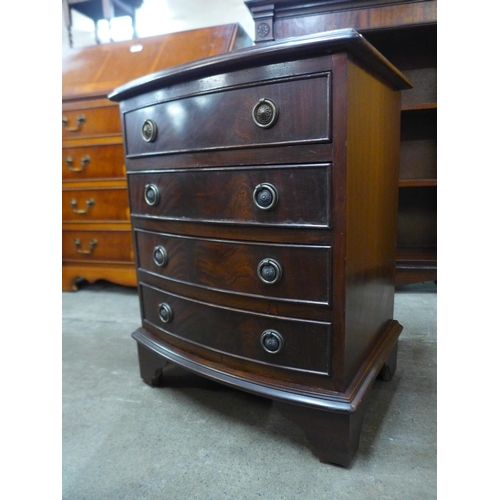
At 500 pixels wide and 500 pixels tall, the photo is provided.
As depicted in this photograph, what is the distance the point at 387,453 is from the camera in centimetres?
95

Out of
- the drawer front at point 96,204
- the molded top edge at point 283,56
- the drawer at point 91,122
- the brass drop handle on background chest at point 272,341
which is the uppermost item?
the drawer at point 91,122

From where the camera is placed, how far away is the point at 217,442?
1.02 metres

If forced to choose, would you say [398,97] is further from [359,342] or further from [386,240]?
[359,342]

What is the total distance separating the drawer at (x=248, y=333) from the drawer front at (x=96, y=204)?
41.7 inches

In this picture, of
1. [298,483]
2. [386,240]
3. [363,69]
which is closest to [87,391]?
[298,483]

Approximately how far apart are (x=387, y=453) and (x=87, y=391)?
928mm

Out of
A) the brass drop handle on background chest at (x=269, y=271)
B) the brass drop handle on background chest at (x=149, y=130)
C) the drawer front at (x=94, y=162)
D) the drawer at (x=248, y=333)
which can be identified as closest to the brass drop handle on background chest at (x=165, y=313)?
the drawer at (x=248, y=333)

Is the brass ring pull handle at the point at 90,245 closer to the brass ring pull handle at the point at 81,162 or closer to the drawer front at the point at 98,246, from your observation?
the drawer front at the point at 98,246

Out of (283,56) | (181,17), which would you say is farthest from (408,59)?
(283,56)

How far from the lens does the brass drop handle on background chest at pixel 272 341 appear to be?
3.07ft

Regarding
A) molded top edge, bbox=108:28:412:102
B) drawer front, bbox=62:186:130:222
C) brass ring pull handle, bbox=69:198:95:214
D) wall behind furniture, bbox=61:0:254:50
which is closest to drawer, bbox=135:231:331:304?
molded top edge, bbox=108:28:412:102

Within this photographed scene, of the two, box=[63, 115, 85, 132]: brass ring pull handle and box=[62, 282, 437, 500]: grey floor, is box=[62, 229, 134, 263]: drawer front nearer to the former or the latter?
box=[63, 115, 85, 132]: brass ring pull handle

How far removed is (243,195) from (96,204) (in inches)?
59.7
